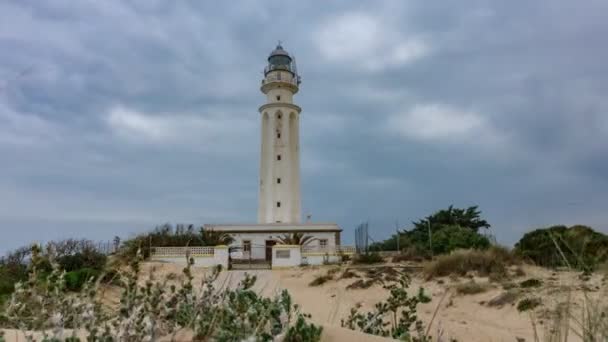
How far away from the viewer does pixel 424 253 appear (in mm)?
21422

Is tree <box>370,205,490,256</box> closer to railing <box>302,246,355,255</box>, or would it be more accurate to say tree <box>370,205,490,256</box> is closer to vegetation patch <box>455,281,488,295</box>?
railing <box>302,246,355,255</box>

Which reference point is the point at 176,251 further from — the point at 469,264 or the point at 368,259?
the point at 469,264

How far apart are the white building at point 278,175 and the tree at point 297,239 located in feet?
1.38

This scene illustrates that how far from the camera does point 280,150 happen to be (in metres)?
33.7

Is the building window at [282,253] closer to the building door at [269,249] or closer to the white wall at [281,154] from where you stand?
the building door at [269,249]

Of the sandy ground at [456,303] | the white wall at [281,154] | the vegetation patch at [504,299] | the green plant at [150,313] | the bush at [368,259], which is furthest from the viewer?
the white wall at [281,154]

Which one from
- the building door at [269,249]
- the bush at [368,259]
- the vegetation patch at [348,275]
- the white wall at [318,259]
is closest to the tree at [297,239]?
the building door at [269,249]

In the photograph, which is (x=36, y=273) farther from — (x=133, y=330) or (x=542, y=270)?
(x=542, y=270)

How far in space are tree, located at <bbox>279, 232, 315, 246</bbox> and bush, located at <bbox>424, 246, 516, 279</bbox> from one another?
1026 centimetres

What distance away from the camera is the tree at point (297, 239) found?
24781 millimetres

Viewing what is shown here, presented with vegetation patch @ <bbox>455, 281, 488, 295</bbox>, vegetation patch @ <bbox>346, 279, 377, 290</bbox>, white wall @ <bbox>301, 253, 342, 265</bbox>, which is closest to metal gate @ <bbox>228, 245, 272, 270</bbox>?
white wall @ <bbox>301, 253, 342, 265</bbox>

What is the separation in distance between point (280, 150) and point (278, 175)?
6.06ft

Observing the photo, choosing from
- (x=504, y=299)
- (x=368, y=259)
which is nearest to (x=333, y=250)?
(x=368, y=259)

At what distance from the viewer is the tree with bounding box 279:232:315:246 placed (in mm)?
24781
